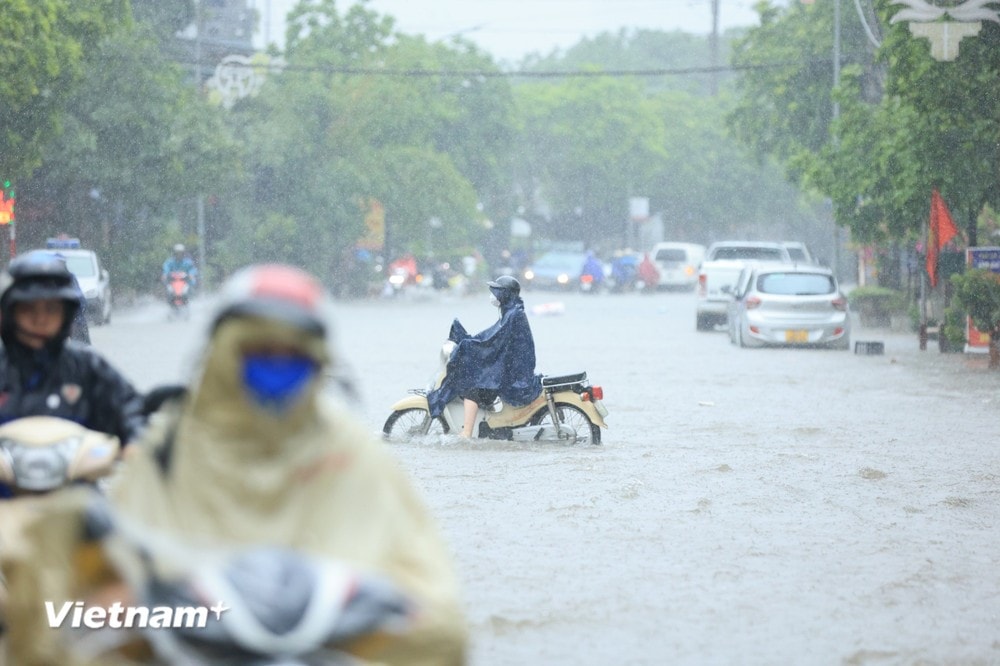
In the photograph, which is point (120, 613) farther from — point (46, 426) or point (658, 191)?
point (658, 191)

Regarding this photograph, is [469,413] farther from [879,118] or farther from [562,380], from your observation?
[879,118]

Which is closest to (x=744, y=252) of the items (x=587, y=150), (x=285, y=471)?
(x=285, y=471)

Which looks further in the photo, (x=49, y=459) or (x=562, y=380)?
(x=562, y=380)

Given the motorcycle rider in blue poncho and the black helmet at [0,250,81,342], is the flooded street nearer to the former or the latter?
the motorcycle rider in blue poncho

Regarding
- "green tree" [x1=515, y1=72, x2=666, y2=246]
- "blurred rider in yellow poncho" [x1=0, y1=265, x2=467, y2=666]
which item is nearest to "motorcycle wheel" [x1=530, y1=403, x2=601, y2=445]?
"blurred rider in yellow poncho" [x1=0, y1=265, x2=467, y2=666]

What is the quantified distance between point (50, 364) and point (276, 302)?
7.49 feet

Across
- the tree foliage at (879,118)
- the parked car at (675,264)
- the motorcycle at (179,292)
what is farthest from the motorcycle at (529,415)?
the parked car at (675,264)

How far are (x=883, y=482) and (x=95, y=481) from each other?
8288 millimetres

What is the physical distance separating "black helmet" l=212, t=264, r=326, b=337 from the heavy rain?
12cm

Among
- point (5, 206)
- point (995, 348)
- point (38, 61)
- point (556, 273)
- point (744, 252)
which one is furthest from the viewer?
point (556, 273)

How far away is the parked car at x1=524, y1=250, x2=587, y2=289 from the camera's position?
210 feet

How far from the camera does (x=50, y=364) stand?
538cm

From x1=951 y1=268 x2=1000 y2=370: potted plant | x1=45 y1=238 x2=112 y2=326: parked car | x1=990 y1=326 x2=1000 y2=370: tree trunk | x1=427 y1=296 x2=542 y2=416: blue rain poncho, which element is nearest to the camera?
x1=427 y1=296 x2=542 y2=416: blue rain poncho

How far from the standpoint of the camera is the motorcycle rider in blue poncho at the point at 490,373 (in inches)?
577
